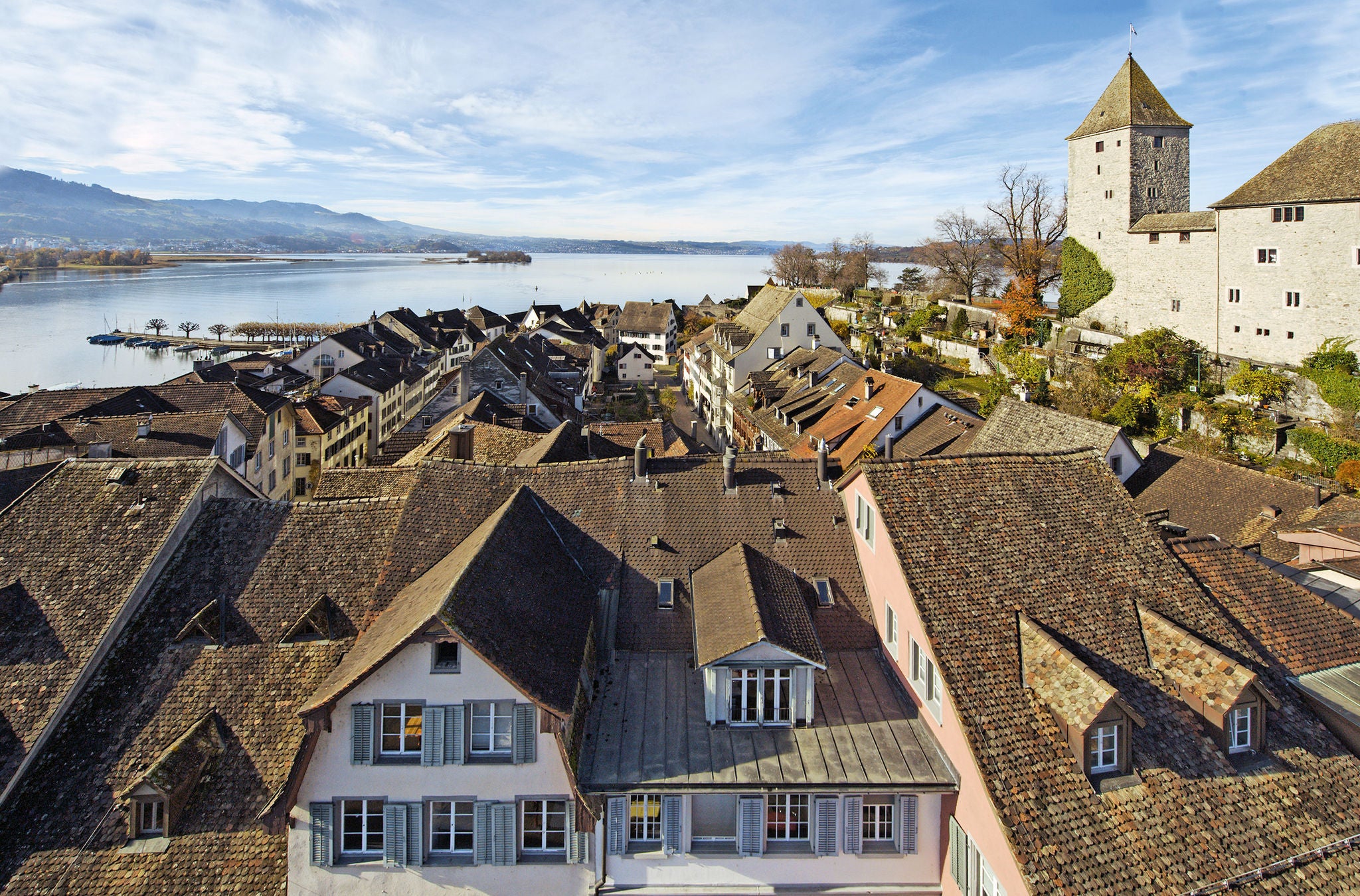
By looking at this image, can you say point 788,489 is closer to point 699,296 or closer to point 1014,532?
point 1014,532

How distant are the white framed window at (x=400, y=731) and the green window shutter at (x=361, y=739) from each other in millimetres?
169

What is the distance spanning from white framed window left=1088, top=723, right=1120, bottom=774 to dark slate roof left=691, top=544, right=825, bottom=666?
13.3 feet

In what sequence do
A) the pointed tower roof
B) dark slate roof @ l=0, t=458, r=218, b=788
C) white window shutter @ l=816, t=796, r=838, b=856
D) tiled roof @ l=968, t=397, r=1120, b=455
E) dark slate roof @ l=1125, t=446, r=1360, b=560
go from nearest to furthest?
white window shutter @ l=816, t=796, r=838, b=856 < dark slate roof @ l=0, t=458, r=218, b=788 < dark slate roof @ l=1125, t=446, r=1360, b=560 < tiled roof @ l=968, t=397, r=1120, b=455 < the pointed tower roof

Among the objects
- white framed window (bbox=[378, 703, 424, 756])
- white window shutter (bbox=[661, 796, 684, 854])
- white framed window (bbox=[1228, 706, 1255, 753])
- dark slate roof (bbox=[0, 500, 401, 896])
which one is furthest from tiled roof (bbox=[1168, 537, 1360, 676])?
dark slate roof (bbox=[0, 500, 401, 896])

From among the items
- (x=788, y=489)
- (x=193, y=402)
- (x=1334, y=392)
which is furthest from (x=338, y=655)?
(x=1334, y=392)

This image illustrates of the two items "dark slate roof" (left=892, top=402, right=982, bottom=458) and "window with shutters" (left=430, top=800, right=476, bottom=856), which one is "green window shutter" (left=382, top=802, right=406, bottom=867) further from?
"dark slate roof" (left=892, top=402, right=982, bottom=458)

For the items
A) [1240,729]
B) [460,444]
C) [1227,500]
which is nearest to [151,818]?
[460,444]

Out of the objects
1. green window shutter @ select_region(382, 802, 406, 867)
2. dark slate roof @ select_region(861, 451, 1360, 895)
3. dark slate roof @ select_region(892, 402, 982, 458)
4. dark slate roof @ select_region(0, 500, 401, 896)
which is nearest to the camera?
dark slate roof @ select_region(861, 451, 1360, 895)

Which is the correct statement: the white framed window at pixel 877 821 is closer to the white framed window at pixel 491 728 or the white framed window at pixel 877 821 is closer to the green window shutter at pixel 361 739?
the white framed window at pixel 491 728

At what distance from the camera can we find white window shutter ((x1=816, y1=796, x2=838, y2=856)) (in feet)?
41.8

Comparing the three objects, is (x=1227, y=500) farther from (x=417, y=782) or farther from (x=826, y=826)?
(x=417, y=782)

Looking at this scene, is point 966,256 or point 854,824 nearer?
point 854,824

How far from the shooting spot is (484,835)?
12.5 metres

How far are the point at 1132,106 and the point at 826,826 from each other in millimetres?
47281
